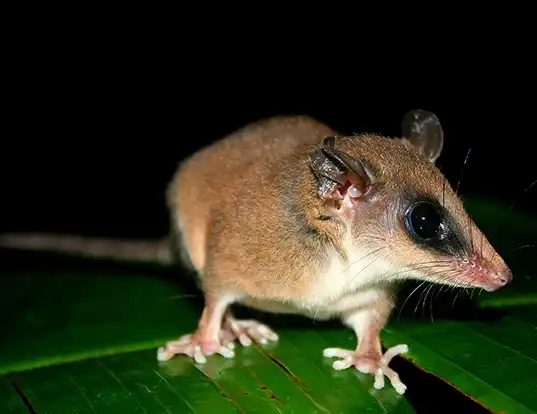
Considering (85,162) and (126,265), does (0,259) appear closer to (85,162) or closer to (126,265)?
(126,265)

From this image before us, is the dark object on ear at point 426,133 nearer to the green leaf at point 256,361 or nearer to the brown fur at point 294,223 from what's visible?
the brown fur at point 294,223

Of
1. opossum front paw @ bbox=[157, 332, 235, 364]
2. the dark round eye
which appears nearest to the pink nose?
the dark round eye

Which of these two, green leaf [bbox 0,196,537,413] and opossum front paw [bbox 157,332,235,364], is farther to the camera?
opossum front paw [bbox 157,332,235,364]

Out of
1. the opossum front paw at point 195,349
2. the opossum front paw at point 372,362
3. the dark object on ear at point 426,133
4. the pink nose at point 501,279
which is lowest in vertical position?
the opossum front paw at point 195,349

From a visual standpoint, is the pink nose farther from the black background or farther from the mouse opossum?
the black background

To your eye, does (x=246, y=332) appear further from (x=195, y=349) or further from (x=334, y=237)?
(x=334, y=237)

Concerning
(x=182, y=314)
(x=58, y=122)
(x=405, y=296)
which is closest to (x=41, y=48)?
(x=58, y=122)

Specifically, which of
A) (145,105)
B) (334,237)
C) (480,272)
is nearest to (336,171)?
(334,237)

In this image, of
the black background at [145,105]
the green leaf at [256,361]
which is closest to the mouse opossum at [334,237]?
the green leaf at [256,361]
